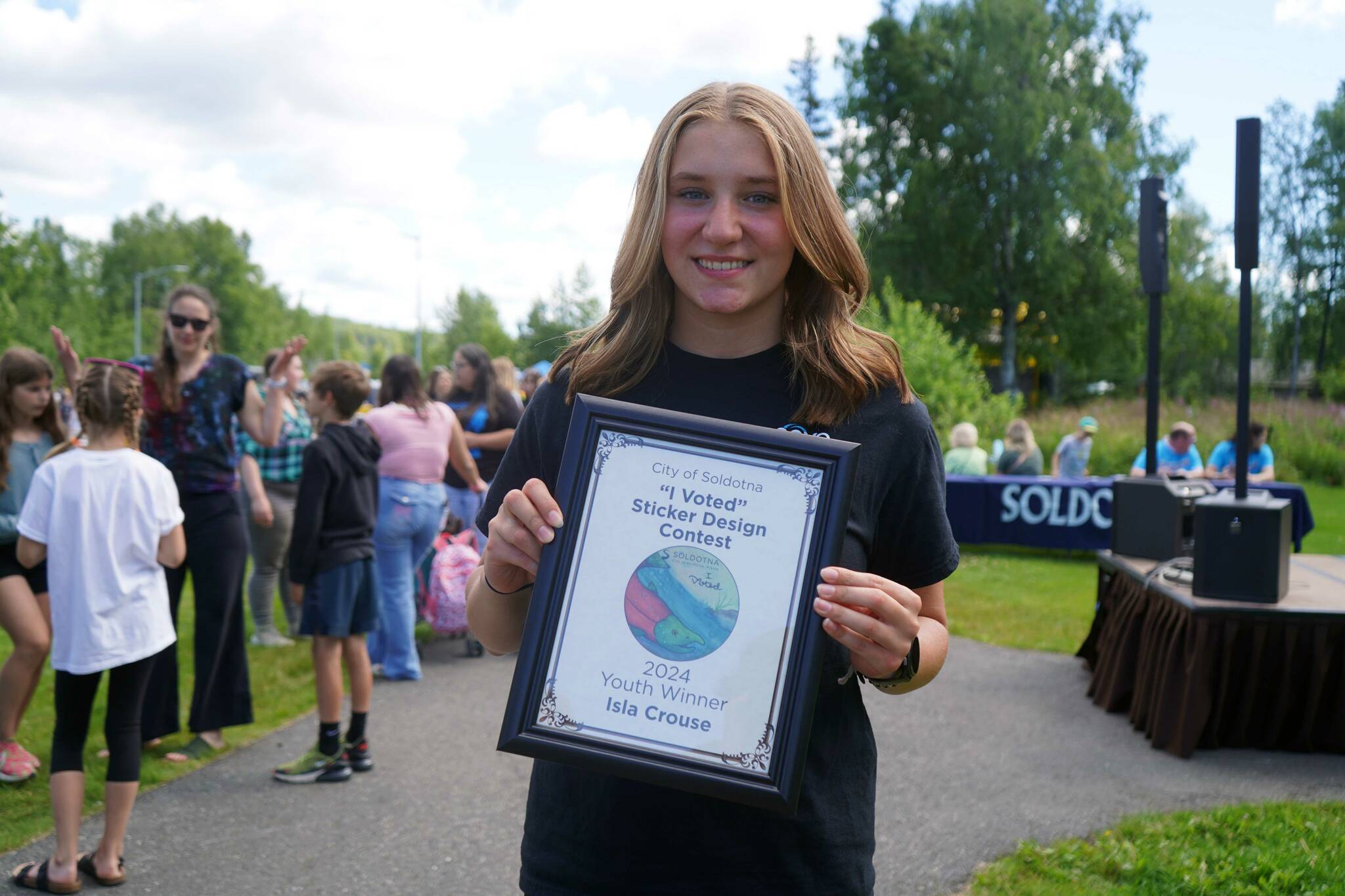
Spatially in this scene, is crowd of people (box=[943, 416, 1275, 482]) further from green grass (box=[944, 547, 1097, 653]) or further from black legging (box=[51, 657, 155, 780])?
black legging (box=[51, 657, 155, 780])

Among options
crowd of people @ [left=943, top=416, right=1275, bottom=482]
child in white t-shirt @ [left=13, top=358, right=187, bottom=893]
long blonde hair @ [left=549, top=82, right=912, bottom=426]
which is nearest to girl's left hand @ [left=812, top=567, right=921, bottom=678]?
long blonde hair @ [left=549, top=82, right=912, bottom=426]

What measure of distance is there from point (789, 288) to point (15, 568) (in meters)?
4.60

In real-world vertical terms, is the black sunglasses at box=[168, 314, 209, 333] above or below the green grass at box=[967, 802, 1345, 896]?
above

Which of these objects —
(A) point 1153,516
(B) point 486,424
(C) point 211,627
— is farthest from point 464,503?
(A) point 1153,516

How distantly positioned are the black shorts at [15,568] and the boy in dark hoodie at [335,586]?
1145mm

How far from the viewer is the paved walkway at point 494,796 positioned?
4.24m

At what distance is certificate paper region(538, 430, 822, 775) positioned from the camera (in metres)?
1.39

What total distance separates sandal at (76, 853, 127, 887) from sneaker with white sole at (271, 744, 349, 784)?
1.05 metres

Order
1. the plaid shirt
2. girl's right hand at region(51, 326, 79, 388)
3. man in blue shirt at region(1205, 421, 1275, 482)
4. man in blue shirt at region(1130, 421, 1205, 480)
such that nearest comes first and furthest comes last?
girl's right hand at region(51, 326, 79, 388) < the plaid shirt < man in blue shirt at region(1205, 421, 1275, 482) < man in blue shirt at region(1130, 421, 1205, 480)

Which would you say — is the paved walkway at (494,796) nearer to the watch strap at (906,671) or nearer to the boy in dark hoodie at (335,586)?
the boy in dark hoodie at (335,586)

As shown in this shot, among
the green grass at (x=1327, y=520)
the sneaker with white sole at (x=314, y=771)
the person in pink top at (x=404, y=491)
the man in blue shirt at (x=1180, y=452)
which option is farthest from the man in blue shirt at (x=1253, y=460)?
the sneaker with white sole at (x=314, y=771)

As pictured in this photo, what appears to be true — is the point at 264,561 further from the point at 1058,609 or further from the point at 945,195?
the point at 945,195

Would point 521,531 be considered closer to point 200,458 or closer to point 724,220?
point 724,220

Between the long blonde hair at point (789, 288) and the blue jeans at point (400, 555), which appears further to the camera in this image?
the blue jeans at point (400, 555)
